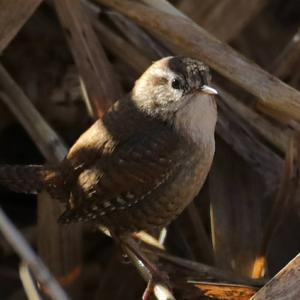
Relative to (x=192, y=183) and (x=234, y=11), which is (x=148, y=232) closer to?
(x=192, y=183)

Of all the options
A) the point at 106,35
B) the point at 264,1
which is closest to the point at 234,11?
the point at 264,1

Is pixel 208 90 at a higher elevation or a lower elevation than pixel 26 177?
higher

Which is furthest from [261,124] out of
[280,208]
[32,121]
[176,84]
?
[32,121]

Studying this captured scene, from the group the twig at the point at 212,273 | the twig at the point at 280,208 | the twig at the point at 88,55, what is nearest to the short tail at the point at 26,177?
the twig at the point at 88,55

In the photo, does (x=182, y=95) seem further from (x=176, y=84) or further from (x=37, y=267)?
(x=37, y=267)

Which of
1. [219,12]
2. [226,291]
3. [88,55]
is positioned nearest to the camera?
[226,291]

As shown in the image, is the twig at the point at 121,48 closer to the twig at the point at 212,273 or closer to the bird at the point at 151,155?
the bird at the point at 151,155

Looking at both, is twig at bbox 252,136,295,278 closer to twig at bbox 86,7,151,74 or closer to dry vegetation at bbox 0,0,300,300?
dry vegetation at bbox 0,0,300,300

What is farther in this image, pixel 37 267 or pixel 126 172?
pixel 126 172
